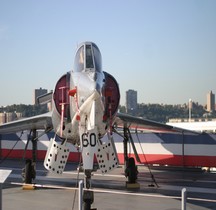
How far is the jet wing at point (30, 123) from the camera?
14.4 metres

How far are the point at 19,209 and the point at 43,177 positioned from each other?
7809 mm

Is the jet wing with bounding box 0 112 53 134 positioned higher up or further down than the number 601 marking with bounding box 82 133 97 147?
higher up

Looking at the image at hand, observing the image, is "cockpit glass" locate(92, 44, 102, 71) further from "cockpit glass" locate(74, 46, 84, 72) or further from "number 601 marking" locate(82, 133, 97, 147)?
"number 601 marking" locate(82, 133, 97, 147)

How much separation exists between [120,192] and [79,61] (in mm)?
4815

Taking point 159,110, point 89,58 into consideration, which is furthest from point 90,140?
point 159,110

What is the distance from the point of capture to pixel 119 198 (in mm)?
12344

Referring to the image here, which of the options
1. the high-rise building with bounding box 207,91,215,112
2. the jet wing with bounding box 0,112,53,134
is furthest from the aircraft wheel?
the high-rise building with bounding box 207,91,215,112

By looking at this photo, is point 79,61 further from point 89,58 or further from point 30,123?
point 30,123

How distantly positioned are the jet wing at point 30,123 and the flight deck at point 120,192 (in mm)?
2126

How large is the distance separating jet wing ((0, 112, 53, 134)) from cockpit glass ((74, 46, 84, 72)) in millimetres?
3151

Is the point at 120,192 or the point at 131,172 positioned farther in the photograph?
the point at 131,172

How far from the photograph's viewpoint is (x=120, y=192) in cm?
780

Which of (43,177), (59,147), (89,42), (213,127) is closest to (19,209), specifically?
(59,147)

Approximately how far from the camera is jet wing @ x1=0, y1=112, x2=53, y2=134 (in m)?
14.4
